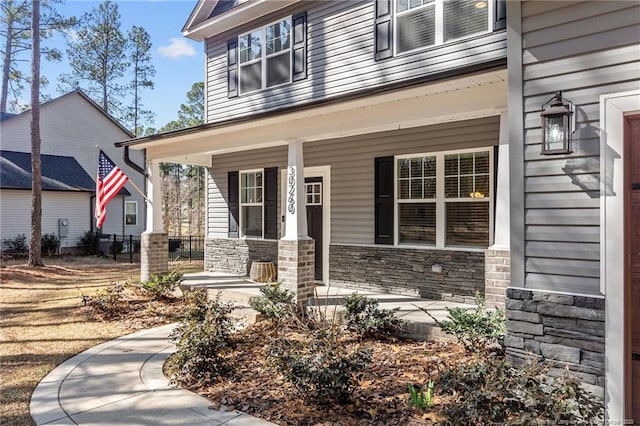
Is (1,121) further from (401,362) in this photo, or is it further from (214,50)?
(401,362)

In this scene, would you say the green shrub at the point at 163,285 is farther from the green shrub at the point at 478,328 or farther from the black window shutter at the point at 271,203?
the green shrub at the point at 478,328

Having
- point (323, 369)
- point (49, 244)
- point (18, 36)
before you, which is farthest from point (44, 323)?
point (18, 36)

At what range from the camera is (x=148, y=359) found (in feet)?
16.5

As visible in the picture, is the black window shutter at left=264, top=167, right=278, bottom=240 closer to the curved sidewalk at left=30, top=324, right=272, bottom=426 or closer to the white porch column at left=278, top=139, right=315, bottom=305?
the white porch column at left=278, top=139, right=315, bottom=305

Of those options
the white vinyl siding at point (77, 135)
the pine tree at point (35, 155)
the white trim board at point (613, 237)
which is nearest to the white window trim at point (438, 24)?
the white trim board at point (613, 237)

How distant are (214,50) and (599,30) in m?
8.93

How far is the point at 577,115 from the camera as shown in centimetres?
326

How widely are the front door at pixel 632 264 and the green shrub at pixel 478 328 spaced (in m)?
1.25

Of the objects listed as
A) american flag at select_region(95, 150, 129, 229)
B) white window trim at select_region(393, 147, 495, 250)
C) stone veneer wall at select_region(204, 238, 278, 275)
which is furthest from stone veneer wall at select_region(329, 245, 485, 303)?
american flag at select_region(95, 150, 129, 229)

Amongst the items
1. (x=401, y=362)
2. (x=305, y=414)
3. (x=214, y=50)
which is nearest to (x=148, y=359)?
(x=305, y=414)

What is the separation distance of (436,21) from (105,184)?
24.0 feet

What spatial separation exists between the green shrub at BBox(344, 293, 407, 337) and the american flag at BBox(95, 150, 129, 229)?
19.6ft

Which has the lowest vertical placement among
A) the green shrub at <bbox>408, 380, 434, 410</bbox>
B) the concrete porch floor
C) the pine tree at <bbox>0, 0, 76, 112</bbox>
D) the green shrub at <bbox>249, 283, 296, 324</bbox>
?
the green shrub at <bbox>408, 380, 434, 410</bbox>

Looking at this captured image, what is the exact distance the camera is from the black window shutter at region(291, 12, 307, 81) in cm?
846
